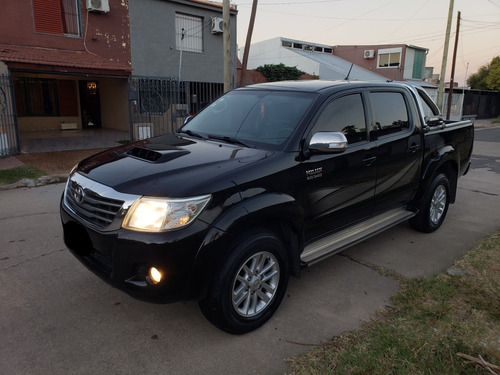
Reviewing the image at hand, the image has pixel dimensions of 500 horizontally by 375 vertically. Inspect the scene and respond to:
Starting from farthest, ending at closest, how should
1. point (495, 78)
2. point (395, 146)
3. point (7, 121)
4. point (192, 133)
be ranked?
point (495, 78), point (7, 121), point (395, 146), point (192, 133)

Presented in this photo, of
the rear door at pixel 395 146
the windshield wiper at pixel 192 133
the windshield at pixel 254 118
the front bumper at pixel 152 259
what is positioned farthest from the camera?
the rear door at pixel 395 146

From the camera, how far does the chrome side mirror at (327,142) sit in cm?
312

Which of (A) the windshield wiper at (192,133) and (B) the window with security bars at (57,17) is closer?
(A) the windshield wiper at (192,133)

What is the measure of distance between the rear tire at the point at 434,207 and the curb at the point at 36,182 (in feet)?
22.7

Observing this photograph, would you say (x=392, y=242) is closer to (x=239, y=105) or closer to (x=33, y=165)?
(x=239, y=105)

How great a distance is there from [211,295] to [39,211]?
4380mm

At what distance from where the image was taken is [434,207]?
5.15 metres

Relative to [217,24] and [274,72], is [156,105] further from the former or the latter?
[274,72]

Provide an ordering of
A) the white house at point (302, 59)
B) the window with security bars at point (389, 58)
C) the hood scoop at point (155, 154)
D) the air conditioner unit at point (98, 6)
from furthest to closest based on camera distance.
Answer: the window with security bars at point (389, 58)
the white house at point (302, 59)
the air conditioner unit at point (98, 6)
the hood scoop at point (155, 154)

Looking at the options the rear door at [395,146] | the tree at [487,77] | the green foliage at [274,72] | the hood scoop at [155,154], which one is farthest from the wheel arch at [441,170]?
the tree at [487,77]

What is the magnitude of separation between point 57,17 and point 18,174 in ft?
25.2

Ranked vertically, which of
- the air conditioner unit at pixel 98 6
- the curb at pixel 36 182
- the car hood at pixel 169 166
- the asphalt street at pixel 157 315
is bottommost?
the asphalt street at pixel 157 315

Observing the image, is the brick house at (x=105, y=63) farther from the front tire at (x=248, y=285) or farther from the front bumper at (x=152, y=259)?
the front tire at (x=248, y=285)

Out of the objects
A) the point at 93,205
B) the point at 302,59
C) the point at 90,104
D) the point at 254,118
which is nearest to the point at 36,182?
the point at 93,205
